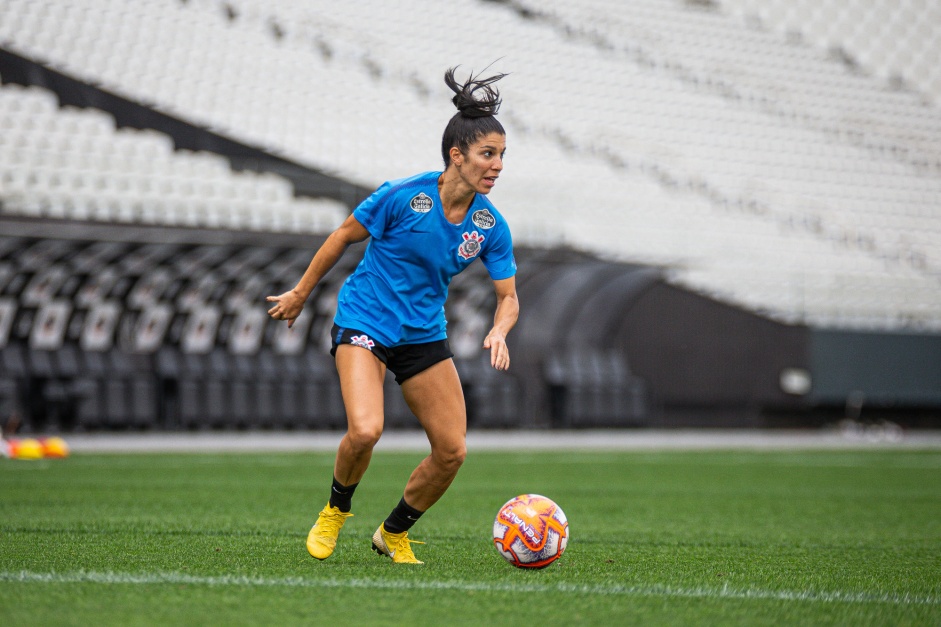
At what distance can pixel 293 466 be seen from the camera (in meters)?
12.8

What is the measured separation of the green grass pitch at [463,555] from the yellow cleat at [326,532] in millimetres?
78

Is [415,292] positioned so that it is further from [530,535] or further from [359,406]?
[530,535]

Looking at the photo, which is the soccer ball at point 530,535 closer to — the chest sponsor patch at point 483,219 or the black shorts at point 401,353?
the black shorts at point 401,353

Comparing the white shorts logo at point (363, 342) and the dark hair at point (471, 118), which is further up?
the dark hair at point (471, 118)

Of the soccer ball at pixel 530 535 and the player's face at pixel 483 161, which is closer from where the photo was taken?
the player's face at pixel 483 161

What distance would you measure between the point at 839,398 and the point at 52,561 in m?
21.8

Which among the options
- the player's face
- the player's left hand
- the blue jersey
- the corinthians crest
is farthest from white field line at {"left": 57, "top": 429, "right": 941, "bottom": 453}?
the player's face

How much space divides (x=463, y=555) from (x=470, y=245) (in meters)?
1.59

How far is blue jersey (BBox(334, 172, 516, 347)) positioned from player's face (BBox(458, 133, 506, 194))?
0.19m

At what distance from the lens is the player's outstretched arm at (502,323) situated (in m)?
4.71

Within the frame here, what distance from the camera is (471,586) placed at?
14.3 ft

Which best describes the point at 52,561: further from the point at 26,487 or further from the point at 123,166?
the point at 123,166

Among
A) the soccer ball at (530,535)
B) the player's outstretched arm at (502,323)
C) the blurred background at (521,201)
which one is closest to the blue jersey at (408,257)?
the player's outstretched arm at (502,323)

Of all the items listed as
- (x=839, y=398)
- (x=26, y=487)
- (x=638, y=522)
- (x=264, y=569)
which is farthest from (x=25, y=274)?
(x=839, y=398)
